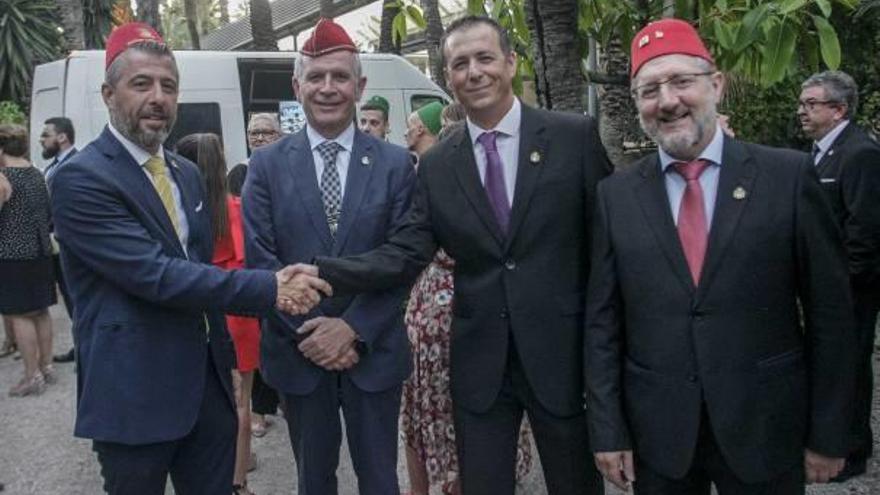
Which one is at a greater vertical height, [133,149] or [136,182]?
[133,149]

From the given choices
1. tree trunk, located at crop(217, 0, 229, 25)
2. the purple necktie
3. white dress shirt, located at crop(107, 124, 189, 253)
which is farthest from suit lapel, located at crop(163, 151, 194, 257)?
tree trunk, located at crop(217, 0, 229, 25)

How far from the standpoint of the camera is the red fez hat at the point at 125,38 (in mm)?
2730

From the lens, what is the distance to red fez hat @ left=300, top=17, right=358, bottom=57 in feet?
9.78

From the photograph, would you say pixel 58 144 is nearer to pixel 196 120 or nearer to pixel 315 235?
pixel 196 120

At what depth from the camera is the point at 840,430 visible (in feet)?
7.58

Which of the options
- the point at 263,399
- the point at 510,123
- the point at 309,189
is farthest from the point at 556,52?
the point at 263,399

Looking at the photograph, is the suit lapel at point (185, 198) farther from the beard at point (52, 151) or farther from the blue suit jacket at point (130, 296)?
the beard at point (52, 151)

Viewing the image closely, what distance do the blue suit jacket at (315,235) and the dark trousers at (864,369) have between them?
8.18ft

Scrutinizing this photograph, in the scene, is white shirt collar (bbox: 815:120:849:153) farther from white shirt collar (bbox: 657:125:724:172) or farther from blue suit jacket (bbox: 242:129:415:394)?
blue suit jacket (bbox: 242:129:415:394)

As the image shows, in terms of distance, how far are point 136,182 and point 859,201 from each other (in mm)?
3306

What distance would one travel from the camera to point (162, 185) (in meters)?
2.78

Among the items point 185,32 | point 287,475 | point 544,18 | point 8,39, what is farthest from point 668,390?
point 185,32

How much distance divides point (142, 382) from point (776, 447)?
194 cm

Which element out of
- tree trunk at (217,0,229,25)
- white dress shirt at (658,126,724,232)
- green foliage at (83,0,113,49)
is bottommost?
white dress shirt at (658,126,724,232)
